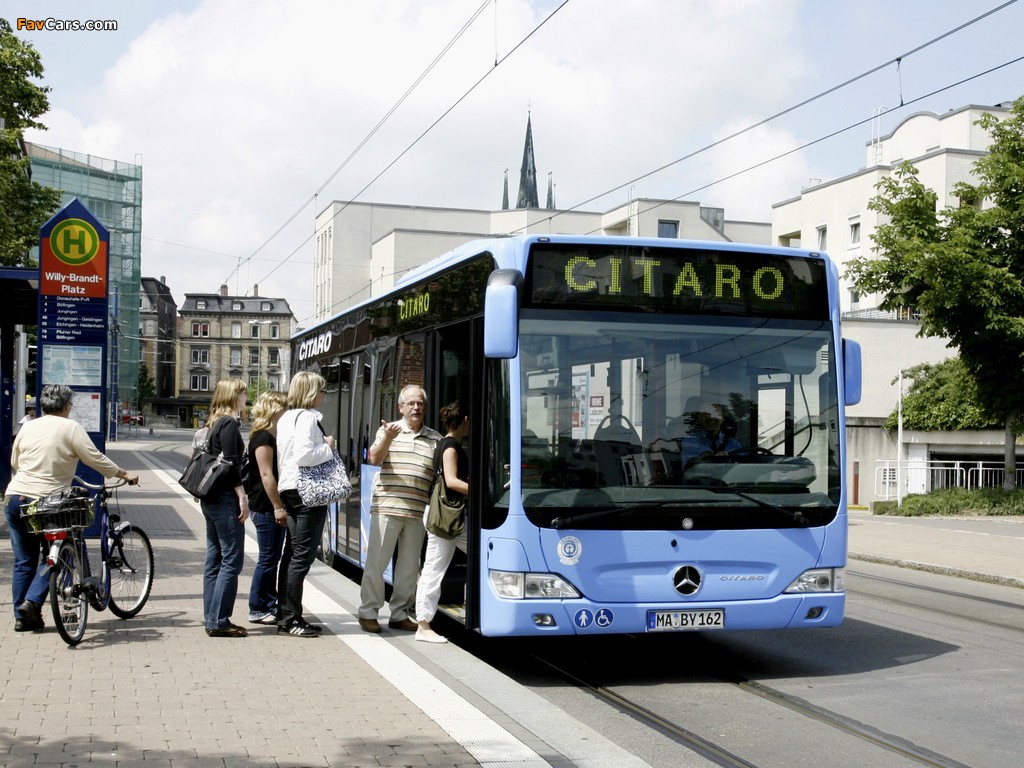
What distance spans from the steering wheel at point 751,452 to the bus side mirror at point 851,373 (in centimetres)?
70

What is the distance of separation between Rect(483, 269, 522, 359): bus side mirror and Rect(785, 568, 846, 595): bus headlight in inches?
93.0

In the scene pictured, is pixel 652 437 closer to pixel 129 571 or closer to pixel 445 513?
pixel 445 513

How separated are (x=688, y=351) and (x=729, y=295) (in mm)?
511

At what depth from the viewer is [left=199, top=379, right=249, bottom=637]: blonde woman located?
8117 millimetres

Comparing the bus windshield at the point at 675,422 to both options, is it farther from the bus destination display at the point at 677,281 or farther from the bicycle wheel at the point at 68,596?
the bicycle wheel at the point at 68,596

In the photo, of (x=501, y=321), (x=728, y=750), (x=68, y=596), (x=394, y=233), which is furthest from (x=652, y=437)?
(x=394, y=233)

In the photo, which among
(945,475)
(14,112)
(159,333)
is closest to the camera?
(14,112)

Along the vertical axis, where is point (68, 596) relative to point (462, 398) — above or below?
below

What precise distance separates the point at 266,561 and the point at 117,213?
70884 millimetres

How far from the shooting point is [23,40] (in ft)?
72.3

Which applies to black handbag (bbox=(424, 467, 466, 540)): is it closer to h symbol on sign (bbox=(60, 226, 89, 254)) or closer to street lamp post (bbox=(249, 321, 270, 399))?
h symbol on sign (bbox=(60, 226, 89, 254))

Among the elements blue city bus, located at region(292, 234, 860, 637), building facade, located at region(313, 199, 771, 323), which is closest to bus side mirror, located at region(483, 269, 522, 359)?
blue city bus, located at region(292, 234, 860, 637)

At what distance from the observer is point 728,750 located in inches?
A: 238

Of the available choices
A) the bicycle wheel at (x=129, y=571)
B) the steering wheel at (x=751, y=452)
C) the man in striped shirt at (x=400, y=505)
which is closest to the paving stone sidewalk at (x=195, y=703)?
the bicycle wheel at (x=129, y=571)
